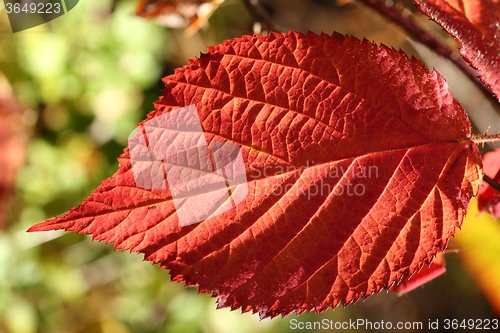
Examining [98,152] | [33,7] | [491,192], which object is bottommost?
[98,152]

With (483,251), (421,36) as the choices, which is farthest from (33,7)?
(483,251)

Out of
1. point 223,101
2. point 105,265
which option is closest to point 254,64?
point 223,101

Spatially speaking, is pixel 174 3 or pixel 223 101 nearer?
pixel 223 101

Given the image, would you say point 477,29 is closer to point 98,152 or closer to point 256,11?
point 256,11

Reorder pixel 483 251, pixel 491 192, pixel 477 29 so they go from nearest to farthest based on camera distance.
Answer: pixel 477 29 < pixel 491 192 < pixel 483 251

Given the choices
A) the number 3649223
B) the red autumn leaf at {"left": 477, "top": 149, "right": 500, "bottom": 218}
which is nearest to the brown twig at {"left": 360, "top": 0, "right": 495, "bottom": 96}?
the red autumn leaf at {"left": 477, "top": 149, "right": 500, "bottom": 218}

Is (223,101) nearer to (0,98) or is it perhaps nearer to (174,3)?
(174,3)
